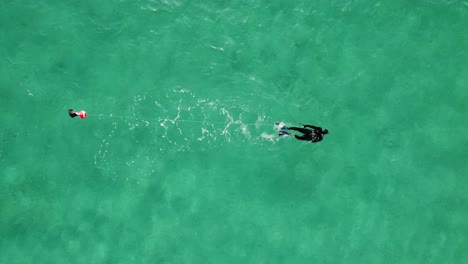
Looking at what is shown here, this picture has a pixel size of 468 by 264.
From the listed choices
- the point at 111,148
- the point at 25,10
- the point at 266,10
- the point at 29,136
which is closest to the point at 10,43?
the point at 25,10

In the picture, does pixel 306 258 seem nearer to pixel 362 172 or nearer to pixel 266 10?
pixel 362 172

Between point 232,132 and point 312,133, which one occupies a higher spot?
point 312,133

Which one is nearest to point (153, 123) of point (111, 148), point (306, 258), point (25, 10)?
point (111, 148)

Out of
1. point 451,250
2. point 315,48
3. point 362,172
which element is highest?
point 315,48

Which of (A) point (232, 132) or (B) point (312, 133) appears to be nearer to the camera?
(B) point (312, 133)

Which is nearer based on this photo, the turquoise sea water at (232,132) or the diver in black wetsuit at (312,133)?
the diver in black wetsuit at (312,133)

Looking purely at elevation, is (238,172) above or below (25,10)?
below

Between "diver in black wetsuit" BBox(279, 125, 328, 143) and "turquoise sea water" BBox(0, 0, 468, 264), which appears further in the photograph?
"turquoise sea water" BBox(0, 0, 468, 264)
